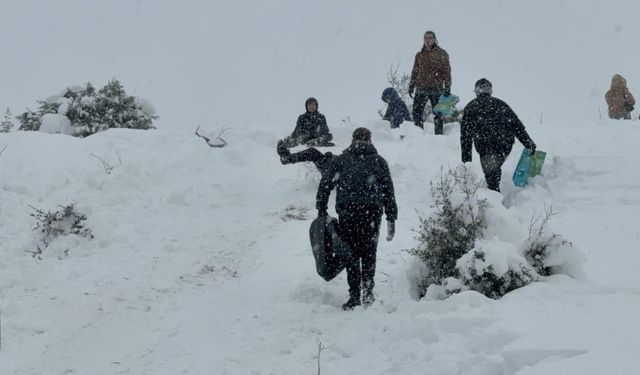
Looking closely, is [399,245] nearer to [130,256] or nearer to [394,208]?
[394,208]

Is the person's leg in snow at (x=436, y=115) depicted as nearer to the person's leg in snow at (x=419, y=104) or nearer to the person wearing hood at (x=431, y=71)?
the person wearing hood at (x=431, y=71)

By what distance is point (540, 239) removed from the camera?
19.7 ft

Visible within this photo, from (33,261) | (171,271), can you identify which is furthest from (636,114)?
(33,261)

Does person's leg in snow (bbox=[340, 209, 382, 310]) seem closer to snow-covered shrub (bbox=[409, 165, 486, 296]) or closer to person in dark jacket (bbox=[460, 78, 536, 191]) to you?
snow-covered shrub (bbox=[409, 165, 486, 296])

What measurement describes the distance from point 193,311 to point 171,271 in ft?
4.52

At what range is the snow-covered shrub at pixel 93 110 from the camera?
1764 centimetres

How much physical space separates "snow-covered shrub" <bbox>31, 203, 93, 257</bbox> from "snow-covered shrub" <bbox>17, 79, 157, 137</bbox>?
933 cm

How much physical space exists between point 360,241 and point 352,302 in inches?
26.3

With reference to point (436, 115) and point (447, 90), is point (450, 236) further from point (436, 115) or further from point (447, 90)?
point (436, 115)

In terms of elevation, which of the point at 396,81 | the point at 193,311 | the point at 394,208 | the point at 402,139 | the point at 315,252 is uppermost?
the point at 396,81

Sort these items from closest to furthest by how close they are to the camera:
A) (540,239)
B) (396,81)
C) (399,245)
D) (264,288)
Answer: (540,239) → (264,288) → (399,245) → (396,81)

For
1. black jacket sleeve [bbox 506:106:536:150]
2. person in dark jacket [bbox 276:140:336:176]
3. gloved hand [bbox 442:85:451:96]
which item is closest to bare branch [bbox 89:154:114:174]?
person in dark jacket [bbox 276:140:336:176]

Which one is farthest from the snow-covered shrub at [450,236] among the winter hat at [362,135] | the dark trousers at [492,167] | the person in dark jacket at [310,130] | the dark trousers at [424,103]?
the dark trousers at [424,103]

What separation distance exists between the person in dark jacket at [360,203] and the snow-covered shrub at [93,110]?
12.6m
